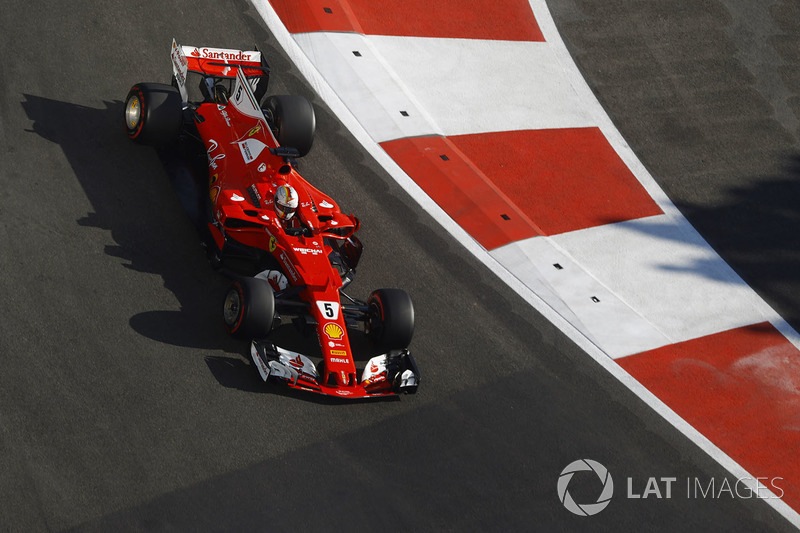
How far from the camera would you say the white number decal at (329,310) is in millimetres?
9008

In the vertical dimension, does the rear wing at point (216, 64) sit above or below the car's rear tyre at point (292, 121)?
above

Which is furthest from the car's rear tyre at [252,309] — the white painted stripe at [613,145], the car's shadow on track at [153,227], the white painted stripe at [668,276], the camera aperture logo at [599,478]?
the white painted stripe at [668,276]

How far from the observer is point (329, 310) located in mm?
9039

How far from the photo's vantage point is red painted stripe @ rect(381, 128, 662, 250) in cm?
1174

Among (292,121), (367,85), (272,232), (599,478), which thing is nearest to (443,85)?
(367,85)

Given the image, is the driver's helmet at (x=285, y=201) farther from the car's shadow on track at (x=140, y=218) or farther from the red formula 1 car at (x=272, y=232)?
the car's shadow on track at (x=140, y=218)

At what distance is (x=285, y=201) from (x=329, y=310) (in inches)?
51.2

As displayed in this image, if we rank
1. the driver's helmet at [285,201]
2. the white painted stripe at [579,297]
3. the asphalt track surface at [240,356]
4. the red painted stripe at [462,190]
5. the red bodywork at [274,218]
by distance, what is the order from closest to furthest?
1. the asphalt track surface at [240,356]
2. the red bodywork at [274,218]
3. the driver's helmet at [285,201]
4. the white painted stripe at [579,297]
5. the red painted stripe at [462,190]

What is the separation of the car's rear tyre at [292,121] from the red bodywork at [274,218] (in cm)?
35

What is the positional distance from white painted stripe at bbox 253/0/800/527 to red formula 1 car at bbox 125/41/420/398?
1487 millimetres

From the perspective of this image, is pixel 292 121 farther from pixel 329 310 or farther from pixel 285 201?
pixel 329 310

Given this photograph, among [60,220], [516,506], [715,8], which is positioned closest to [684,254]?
[516,506]

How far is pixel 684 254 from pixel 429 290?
3643 millimetres

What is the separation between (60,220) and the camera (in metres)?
9.87
